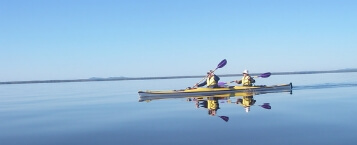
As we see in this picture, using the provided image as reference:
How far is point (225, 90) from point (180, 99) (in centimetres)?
412

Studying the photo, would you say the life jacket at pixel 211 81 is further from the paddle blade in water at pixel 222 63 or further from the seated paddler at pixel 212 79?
the paddle blade in water at pixel 222 63

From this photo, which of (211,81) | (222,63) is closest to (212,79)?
(211,81)

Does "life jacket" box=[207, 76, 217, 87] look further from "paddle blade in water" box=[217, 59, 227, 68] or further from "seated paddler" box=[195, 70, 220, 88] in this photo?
"paddle blade in water" box=[217, 59, 227, 68]

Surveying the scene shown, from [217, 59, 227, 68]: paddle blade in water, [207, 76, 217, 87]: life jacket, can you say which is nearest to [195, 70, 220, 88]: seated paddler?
[207, 76, 217, 87]: life jacket

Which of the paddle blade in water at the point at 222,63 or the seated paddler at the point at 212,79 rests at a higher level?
the paddle blade in water at the point at 222,63

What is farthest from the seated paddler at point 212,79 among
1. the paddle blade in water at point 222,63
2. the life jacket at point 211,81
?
the paddle blade in water at point 222,63

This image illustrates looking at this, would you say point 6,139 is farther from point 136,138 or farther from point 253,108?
point 253,108

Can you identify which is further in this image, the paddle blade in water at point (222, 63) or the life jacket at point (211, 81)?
the paddle blade in water at point (222, 63)

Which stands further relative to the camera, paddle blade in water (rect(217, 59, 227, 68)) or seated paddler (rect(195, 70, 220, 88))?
paddle blade in water (rect(217, 59, 227, 68))

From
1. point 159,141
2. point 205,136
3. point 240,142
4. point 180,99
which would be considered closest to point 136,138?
point 159,141

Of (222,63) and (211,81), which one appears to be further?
(222,63)

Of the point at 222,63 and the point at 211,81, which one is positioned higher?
the point at 222,63

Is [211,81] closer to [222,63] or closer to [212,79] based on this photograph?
[212,79]

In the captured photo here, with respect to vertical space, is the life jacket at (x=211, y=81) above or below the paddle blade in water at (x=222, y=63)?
below
